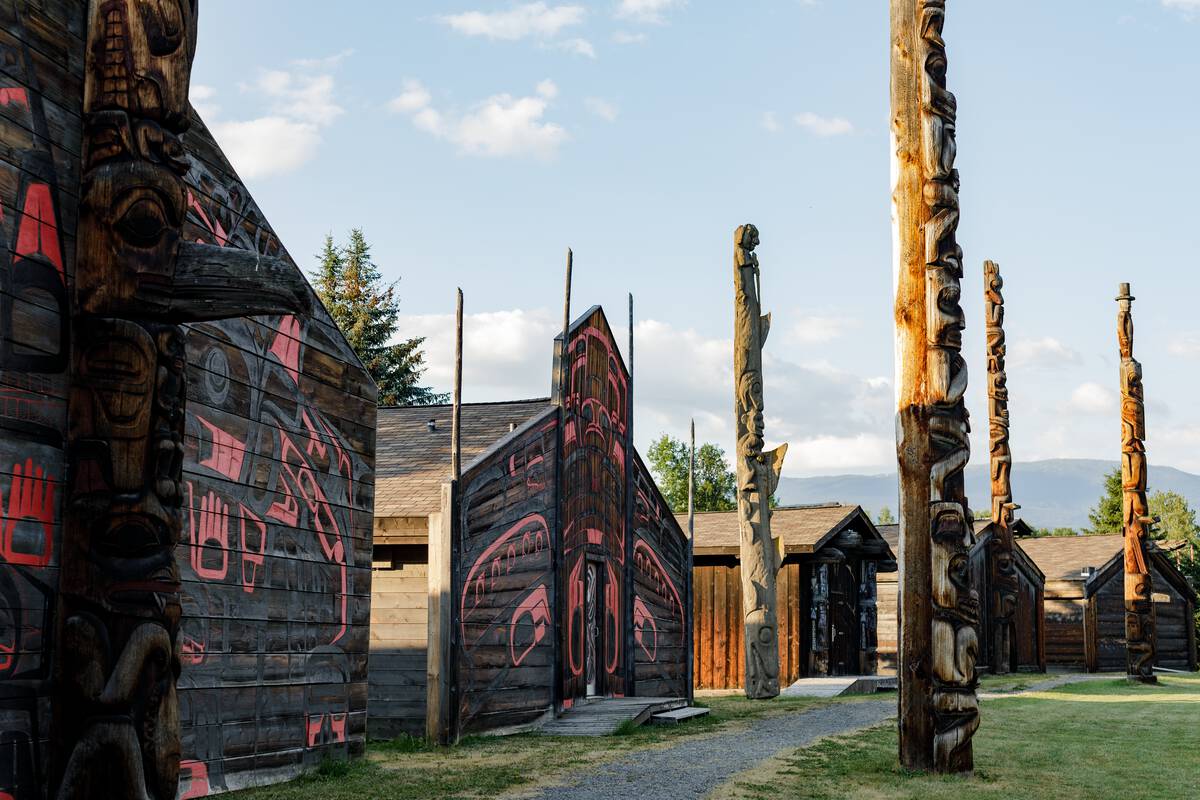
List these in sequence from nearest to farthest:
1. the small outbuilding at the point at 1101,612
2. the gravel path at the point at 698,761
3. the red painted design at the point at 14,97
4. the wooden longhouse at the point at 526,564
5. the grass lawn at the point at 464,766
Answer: the red painted design at the point at 14,97, the grass lawn at the point at 464,766, the gravel path at the point at 698,761, the wooden longhouse at the point at 526,564, the small outbuilding at the point at 1101,612

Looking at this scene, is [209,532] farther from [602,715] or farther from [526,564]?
[602,715]

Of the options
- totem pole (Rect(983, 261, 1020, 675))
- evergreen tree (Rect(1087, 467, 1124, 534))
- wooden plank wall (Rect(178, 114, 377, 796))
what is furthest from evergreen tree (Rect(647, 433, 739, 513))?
wooden plank wall (Rect(178, 114, 377, 796))

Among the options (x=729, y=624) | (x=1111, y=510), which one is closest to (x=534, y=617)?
(x=729, y=624)

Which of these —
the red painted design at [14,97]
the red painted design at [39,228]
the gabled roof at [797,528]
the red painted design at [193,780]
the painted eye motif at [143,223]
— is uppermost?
the red painted design at [14,97]

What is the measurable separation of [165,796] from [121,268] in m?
2.24

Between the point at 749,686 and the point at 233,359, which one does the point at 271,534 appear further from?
the point at 749,686

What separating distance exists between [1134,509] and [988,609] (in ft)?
22.1

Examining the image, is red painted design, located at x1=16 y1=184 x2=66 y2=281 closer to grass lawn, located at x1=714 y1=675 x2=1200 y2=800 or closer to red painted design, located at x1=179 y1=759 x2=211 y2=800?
red painted design, located at x1=179 y1=759 x2=211 y2=800

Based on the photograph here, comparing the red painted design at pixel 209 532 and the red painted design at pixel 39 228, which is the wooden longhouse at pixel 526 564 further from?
the red painted design at pixel 39 228

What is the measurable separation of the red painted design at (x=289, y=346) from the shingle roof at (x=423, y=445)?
12.2 feet

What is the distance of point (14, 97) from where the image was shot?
5.75m

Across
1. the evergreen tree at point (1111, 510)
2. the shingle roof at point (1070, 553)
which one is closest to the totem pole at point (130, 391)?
the shingle roof at point (1070, 553)

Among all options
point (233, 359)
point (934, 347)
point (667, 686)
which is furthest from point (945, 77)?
point (667, 686)

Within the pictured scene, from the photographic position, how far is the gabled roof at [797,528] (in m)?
24.8
